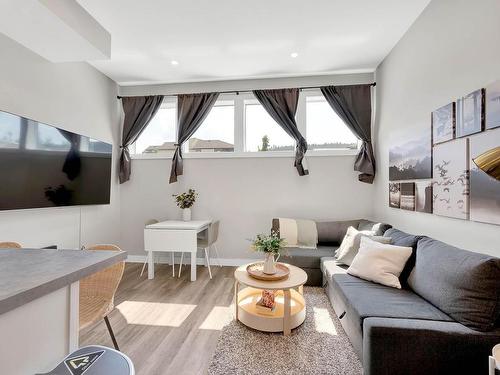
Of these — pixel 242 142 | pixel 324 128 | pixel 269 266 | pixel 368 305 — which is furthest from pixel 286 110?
pixel 368 305

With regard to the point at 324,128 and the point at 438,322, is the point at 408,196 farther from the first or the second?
the point at 324,128

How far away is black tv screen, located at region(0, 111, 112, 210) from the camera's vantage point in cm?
224

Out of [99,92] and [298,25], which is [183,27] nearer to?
[298,25]

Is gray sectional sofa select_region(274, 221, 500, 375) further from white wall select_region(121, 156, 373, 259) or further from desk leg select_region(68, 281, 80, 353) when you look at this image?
white wall select_region(121, 156, 373, 259)

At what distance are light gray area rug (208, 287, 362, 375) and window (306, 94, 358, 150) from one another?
2550mm

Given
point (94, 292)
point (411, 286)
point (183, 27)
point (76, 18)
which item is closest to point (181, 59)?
point (183, 27)

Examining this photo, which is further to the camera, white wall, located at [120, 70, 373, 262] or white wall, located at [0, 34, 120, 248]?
white wall, located at [120, 70, 373, 262]

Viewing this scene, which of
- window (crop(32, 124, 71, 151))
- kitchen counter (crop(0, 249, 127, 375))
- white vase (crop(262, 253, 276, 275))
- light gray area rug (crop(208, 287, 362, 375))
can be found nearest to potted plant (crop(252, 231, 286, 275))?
white vase (crop(262, 253, 276, 275))

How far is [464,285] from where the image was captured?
158 centimetres

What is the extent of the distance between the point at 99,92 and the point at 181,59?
142 cm

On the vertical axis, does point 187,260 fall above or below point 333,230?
below

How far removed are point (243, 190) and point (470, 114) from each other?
112 inches

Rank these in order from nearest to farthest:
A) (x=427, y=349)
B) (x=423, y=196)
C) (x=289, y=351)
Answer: (x=427, y=349) < (x=289, y=351) < (x=423, y=196)

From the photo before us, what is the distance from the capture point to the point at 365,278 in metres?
2.28
